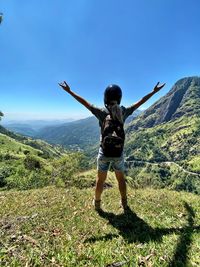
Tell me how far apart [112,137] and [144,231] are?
2421 mm

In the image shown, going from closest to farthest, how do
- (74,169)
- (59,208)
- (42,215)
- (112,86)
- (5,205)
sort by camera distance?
1. (112,86)
2. (42,215)
3. (59,208)
4. (5,205)
5. (74,169)

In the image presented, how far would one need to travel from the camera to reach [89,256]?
5340 mm

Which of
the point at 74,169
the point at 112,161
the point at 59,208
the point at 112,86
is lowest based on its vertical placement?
the point at 74,169

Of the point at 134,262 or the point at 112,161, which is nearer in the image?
the point at 134,262

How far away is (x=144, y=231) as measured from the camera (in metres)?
6.77

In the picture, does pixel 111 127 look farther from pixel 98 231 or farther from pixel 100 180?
pixel 98 231

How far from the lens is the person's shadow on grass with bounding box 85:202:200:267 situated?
5395 millimetres

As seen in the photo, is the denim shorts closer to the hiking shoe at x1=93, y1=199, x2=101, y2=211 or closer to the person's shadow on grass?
the hiking shoe at x1=93, y1=199, x2=101, y2=211

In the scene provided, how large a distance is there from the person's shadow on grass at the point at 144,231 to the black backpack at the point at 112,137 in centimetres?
182

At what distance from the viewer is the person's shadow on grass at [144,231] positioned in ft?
17.7

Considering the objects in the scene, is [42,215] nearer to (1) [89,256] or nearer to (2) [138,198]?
(1) [89,256]

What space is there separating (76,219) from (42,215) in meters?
1.01

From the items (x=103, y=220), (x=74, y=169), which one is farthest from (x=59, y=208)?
(x=74, y=169)

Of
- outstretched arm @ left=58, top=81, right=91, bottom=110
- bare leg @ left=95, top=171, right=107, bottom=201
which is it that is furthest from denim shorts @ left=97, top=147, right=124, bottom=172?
outstretched arm @ left=58, top=81, right=91, bottom=110
